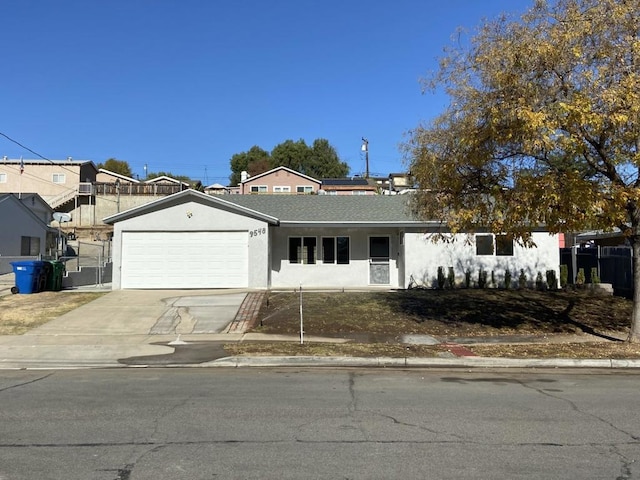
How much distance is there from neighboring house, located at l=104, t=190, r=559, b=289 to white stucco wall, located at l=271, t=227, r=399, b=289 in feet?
0.13

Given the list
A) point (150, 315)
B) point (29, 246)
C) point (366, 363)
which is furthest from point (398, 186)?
point (366, 363)

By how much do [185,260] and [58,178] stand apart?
36.9 meters

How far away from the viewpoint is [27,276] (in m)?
17.8

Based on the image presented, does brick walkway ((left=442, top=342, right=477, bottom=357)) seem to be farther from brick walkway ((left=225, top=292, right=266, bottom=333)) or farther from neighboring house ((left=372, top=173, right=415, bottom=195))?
brick walkway ((left=225, top=292, right=266, bottom=333))

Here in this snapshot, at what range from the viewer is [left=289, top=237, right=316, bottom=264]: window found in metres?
21.5

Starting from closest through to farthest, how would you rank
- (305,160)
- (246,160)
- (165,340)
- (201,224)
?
(165,340) < (201,224) < (305,160) < (246,160)

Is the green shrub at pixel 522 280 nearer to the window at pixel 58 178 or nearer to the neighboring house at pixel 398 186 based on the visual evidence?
the neighboring house at pixel 398 186

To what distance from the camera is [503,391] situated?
298 inches

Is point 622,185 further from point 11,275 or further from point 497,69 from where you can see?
point 11,275

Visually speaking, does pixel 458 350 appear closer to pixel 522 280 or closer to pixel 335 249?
pixel 522 280

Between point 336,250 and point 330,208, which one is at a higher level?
Answer: point 330,208

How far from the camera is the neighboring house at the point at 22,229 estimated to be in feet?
89.8

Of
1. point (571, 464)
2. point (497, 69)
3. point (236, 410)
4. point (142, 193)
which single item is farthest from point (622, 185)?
point (142, 193)

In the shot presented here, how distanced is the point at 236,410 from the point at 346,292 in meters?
12.5
